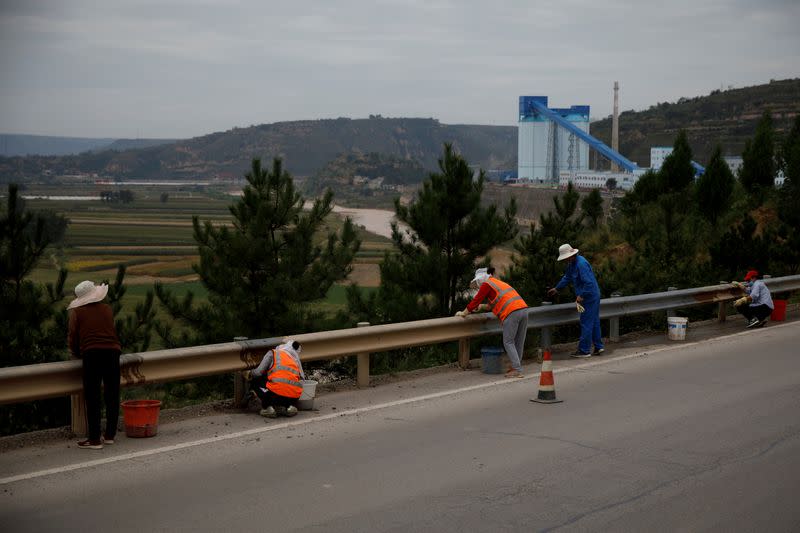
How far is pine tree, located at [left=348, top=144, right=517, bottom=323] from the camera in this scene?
65.5 ft

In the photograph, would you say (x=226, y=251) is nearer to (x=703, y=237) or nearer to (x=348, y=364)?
(x=348, y=364)

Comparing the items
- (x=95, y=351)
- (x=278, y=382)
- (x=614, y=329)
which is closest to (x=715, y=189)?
(x=614, y=329)

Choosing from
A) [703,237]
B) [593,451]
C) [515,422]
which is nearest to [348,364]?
[515,422]

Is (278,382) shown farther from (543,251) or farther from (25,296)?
(543,251)

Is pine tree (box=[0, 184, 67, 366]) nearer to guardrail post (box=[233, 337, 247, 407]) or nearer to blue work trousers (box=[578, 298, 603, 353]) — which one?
guardrail post (box=[233, 337, 247, 407])

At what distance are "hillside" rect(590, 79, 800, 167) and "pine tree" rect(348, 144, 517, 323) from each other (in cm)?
10057

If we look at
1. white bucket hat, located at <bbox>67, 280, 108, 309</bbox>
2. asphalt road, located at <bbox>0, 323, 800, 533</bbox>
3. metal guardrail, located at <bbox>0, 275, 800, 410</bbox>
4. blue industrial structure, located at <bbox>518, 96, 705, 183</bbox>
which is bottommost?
asphalt road, located at <bbox>0, 323, 800, 533</bbox>

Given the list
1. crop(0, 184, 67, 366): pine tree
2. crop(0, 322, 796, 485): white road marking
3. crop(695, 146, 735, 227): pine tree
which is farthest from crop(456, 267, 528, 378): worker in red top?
crop(695, 146, 735, 227): pine tree

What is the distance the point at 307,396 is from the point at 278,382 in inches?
17.5

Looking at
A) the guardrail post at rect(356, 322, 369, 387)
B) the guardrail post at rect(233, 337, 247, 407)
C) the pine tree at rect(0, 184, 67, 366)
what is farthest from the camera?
the pine tree at rect(0, 184, 67, 366)

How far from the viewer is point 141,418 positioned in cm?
917

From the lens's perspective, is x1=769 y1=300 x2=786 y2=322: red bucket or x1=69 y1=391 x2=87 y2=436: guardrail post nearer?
x1=69 y1=391 x2=87 y2=436: guardrail post

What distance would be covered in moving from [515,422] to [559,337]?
927 centimetres

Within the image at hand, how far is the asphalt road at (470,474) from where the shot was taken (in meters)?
6.89
